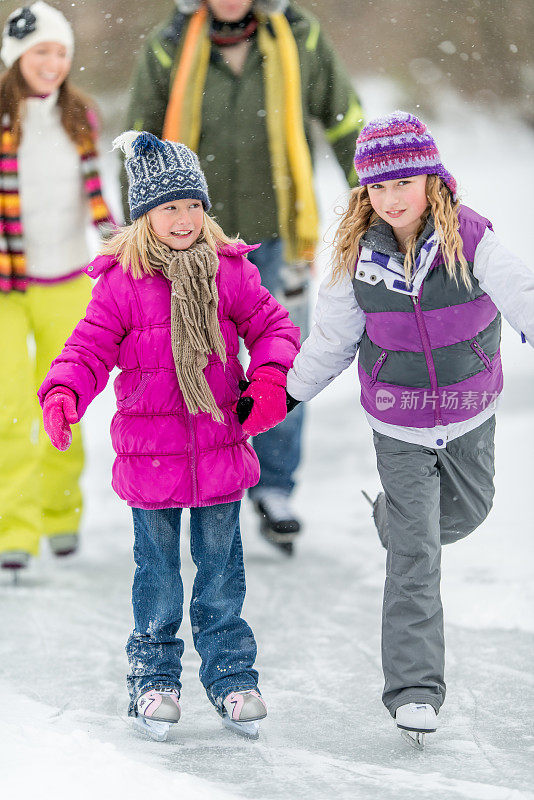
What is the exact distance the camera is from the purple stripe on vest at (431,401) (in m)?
2.62

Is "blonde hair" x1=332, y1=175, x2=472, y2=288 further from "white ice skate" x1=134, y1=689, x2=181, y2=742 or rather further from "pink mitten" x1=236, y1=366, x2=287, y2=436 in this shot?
"white ice skate" x1=134, y1=689, x2=181, y2=742

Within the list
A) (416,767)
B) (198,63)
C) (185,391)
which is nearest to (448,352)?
(185,391)

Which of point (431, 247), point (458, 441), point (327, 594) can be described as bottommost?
point (327, 594)

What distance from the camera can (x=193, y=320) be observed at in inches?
103

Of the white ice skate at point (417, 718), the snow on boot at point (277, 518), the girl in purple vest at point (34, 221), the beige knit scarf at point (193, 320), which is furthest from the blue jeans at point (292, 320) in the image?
the white ice skate at point (417, 718)

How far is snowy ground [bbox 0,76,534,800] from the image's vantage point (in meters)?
2.43

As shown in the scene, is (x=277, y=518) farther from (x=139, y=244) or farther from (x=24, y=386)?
(x=139, y=244)

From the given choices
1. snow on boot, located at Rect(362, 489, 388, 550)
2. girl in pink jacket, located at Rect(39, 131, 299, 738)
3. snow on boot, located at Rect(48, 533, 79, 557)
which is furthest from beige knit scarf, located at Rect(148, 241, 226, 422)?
snow on boot, located at Rect(48, 533, 79, 557)

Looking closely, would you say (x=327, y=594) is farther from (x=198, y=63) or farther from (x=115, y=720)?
(x=198, y=63)

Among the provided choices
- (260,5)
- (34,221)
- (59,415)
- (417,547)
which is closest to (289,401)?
(417,547)

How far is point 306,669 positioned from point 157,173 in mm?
1432

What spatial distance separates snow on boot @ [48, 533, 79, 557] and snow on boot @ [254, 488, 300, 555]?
2.24 feet

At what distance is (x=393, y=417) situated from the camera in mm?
2656

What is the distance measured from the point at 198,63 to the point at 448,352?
5.69ft
